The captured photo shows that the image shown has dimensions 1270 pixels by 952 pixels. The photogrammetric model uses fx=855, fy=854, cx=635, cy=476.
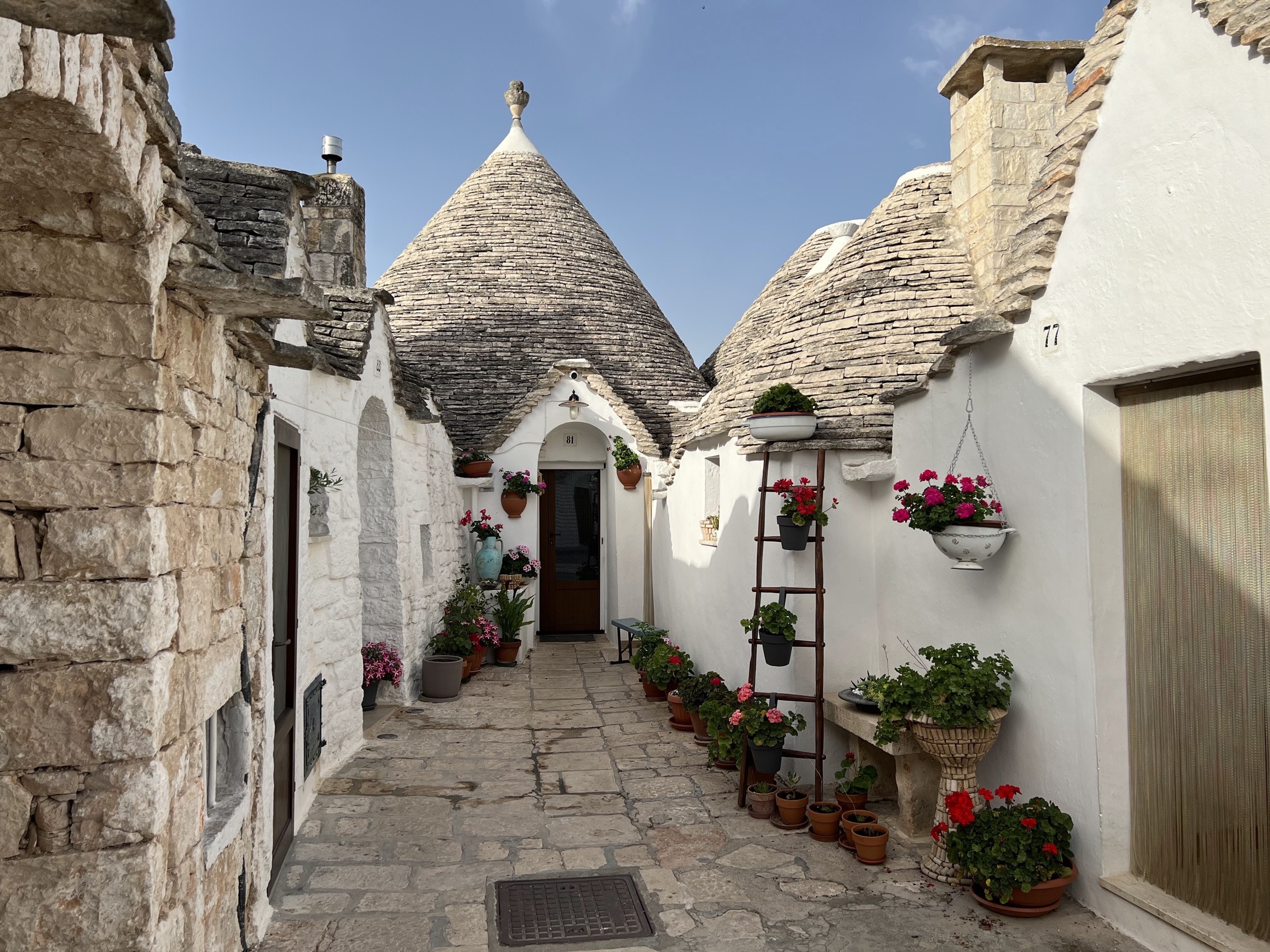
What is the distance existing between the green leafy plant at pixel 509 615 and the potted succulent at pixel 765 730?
5.24 metres

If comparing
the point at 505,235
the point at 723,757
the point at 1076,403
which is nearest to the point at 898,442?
the point at 1076,403

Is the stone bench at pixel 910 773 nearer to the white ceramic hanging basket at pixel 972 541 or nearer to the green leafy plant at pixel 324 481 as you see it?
the white ceramic hanging basket at pixel 972 541

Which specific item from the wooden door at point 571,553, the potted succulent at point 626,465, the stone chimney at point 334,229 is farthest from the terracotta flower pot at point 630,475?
the stone chimney at point 334,229

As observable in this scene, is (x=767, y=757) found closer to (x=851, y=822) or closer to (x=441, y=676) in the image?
(x=851, y=822)

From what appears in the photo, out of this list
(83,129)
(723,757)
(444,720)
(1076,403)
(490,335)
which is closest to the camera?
(83,129)

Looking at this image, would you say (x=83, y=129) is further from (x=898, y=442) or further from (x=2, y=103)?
(x=898, y=442)

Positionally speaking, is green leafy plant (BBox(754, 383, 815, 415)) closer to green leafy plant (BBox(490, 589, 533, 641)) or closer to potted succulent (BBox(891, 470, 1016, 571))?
potted succulent (BBox(891, 470, 1016, 571))

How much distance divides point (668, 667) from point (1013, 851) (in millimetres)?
4263

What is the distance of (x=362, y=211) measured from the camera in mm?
7832

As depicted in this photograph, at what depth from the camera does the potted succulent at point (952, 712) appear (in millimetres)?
4125

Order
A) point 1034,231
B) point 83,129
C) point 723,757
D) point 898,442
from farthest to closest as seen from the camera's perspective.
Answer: point 723,757 < point 898,442 < point 1034,231 < point 83,129

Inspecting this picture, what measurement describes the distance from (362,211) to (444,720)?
4.64 meters

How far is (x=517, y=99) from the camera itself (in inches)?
580

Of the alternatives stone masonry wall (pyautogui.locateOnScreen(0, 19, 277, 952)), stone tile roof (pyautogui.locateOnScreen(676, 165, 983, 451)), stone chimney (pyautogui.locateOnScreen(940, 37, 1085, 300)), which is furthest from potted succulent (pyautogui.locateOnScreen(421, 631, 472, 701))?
stone masonry wall (pyautogui.locateOnScreen(0, 19, 277, 952))
